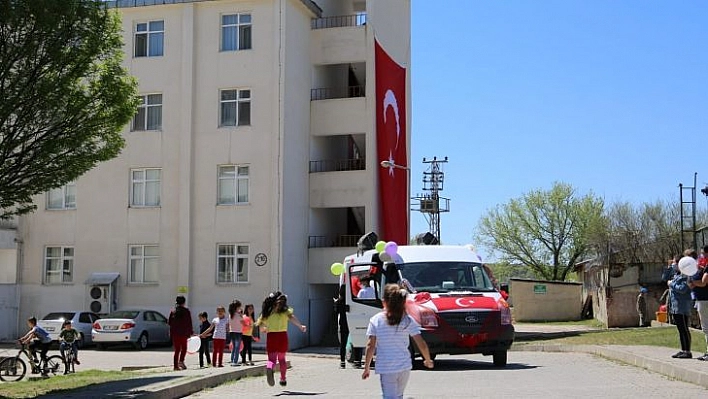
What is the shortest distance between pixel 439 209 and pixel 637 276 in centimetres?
1629

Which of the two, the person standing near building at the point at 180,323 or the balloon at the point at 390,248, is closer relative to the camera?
the balloon at the point at 390,248

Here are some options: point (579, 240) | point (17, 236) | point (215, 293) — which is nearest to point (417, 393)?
point (215, 293)

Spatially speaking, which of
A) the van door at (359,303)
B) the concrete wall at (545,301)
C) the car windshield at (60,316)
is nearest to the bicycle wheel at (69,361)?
the van door at (359,303)

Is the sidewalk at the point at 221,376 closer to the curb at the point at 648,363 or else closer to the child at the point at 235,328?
the curb at the point at 648,363

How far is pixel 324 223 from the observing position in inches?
1658

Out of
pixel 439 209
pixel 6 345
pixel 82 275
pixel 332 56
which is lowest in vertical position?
pixel 6 345

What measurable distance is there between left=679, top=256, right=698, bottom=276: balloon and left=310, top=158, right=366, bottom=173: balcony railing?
2612 centimetres

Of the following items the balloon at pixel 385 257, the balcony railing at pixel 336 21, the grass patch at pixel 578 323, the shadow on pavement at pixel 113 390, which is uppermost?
the balcony railing at pixel 336 21

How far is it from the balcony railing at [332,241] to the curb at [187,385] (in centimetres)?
2094

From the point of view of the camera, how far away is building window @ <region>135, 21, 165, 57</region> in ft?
131

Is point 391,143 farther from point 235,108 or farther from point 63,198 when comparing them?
point 63,198

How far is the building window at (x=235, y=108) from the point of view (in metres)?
38.7

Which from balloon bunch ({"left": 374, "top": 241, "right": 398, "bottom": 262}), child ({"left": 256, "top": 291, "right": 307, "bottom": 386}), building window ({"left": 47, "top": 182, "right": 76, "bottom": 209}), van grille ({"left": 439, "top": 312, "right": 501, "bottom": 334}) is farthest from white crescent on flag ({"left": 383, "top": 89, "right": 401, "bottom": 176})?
child ({"left": 256, "top": 291, "right": 307, "bottom": 386})

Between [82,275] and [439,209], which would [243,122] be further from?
[439,209]
